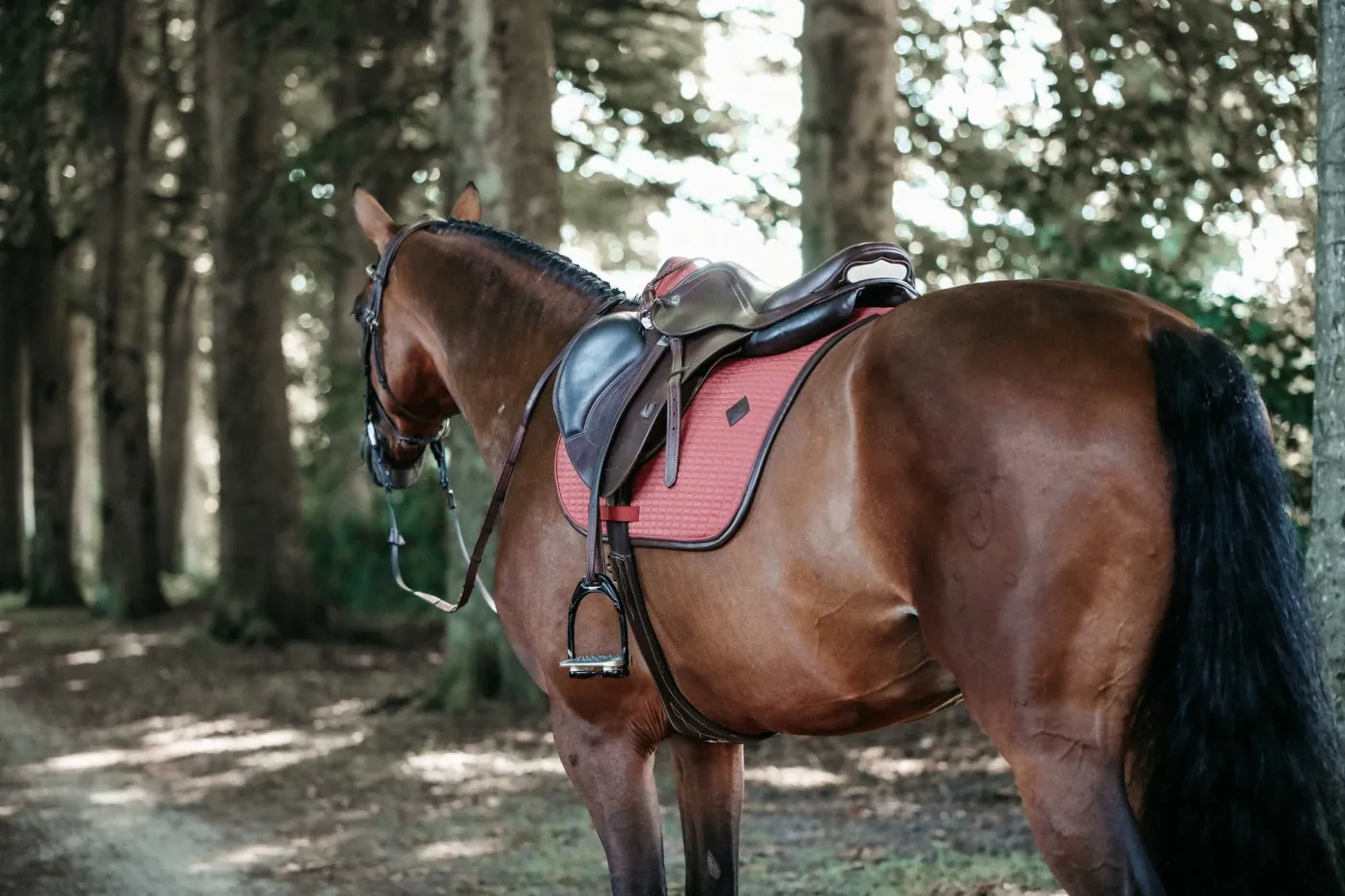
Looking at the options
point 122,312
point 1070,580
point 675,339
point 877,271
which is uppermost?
point 122,312

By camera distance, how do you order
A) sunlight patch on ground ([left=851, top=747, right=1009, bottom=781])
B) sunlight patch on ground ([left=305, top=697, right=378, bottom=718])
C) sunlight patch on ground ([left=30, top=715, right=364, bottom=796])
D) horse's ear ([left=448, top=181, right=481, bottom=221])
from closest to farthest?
1. horse's ear ([left=448, top=181, right=481, bottom=221])
2. sunlight patch on ground ([left=851, top=747, right=1009, bottom=781])
3. sunlight patch on ground ([left=30, top=715, right=364, bottom=796])
4. sunlight patch on ground ([left=305, top=697, right=378, bottom=718])

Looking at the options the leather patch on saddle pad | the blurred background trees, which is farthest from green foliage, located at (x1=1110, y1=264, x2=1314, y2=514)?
the leather patch on saddle pad

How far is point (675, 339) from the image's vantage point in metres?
3.44

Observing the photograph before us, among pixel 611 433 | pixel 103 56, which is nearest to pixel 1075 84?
pixel 611 433

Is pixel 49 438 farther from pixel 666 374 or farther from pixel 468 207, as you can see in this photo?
pixel 666 374

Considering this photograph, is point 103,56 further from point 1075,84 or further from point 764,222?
point 1075,84

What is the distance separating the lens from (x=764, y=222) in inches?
477

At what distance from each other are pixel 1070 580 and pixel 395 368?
2706mm

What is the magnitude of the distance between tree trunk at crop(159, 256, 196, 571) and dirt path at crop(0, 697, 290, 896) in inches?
529

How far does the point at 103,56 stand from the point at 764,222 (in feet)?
29.4

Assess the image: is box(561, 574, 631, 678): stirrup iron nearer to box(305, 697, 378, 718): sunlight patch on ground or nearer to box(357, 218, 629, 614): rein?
box(357, 218, 629, 614): rein

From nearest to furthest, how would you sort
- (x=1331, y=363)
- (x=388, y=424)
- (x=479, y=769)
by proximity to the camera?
(x=1331, y=363) < (x=388, y=424) < (x=479, y=769)

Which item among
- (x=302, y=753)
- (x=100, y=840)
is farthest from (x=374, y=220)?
(x=302, y=753)

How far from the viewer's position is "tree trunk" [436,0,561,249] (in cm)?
911
